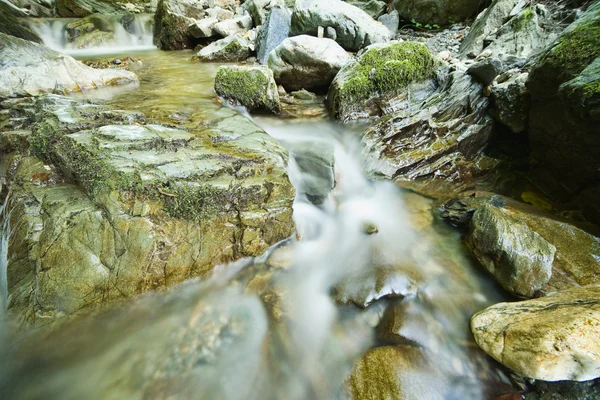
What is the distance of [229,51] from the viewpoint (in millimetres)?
10625

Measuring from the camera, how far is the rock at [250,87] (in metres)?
5.97

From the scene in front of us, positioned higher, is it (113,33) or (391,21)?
(391,21)

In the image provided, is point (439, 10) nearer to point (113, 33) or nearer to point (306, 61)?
point (306, 61)

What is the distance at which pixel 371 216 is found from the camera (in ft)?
14.2

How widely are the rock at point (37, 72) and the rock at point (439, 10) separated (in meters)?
12.2

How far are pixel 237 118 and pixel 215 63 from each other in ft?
23.3

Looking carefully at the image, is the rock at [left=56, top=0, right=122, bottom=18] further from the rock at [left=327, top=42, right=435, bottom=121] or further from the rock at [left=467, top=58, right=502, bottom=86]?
the rock at [left=467, top=58, right=502, bottom=86]

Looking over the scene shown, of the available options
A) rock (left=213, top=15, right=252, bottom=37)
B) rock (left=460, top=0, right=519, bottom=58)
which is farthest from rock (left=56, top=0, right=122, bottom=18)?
rock (left=460, top=0, right=519, bottom=58)

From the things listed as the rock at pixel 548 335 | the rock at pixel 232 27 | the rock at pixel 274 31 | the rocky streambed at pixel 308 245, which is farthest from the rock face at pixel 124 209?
the rock at pixel 232 27

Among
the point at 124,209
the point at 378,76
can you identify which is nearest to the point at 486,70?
the point at 378,76

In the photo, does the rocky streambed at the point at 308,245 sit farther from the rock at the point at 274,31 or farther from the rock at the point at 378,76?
the rock at the point at 274,31

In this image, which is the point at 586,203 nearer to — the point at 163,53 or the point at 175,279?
the point at 175,279

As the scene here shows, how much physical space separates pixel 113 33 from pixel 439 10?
1580 centimetres

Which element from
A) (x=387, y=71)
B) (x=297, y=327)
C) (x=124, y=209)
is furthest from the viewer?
(x=387, y=71)
